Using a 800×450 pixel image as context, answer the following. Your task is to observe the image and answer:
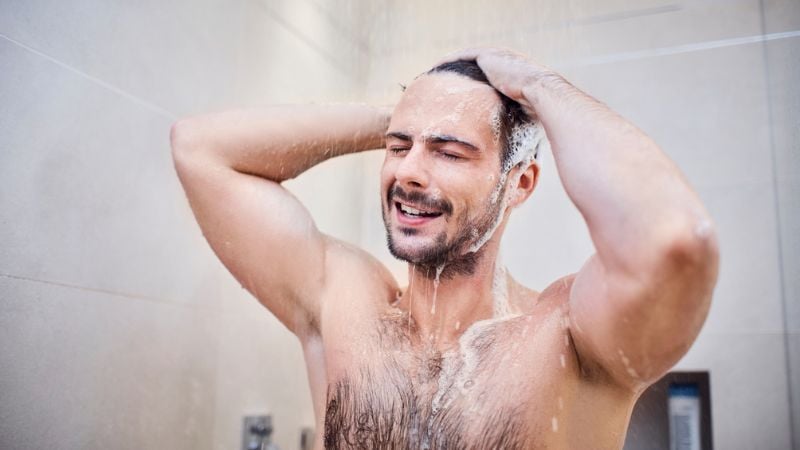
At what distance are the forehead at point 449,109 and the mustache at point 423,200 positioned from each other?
100 mm

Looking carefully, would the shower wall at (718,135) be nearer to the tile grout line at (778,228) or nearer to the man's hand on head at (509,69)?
the tile grout line at (778,228)

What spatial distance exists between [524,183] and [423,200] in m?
0.24

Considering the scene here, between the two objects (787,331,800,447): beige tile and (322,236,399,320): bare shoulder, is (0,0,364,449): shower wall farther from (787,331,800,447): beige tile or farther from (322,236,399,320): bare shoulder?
(787,331,800,447): beige tile

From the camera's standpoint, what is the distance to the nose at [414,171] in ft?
3.92

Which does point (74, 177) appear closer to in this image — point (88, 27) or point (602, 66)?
point (88, 27)

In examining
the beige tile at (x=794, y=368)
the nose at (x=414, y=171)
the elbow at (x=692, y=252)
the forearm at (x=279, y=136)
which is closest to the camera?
the elbow at (x=692, y=252)

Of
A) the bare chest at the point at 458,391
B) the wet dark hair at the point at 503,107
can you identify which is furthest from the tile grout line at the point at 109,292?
the wet dark hair at the point at 503,107

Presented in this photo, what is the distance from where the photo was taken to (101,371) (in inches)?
57.5

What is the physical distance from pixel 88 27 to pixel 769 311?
1.65m

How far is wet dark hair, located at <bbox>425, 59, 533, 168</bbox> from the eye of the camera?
50.3 inches

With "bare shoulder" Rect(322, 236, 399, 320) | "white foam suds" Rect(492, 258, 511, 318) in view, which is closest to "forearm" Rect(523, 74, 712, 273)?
"white foam suds" Rect(492, 258, 511, 318)

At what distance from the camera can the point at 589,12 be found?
6.55 feet

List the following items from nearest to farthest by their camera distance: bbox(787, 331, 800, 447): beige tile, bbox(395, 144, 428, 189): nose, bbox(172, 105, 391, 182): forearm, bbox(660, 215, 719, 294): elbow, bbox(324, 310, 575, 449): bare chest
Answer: bbox(660, 215, 719, 294): elbow < bbox(324, 310, 575, 449): bare chest < bbox(395, 144, 428, 189): nose < bbox(172, 105, 391, 182): forearm < bbox(787, 331, 800, 447): beige tile

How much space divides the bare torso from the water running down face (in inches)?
5.7
